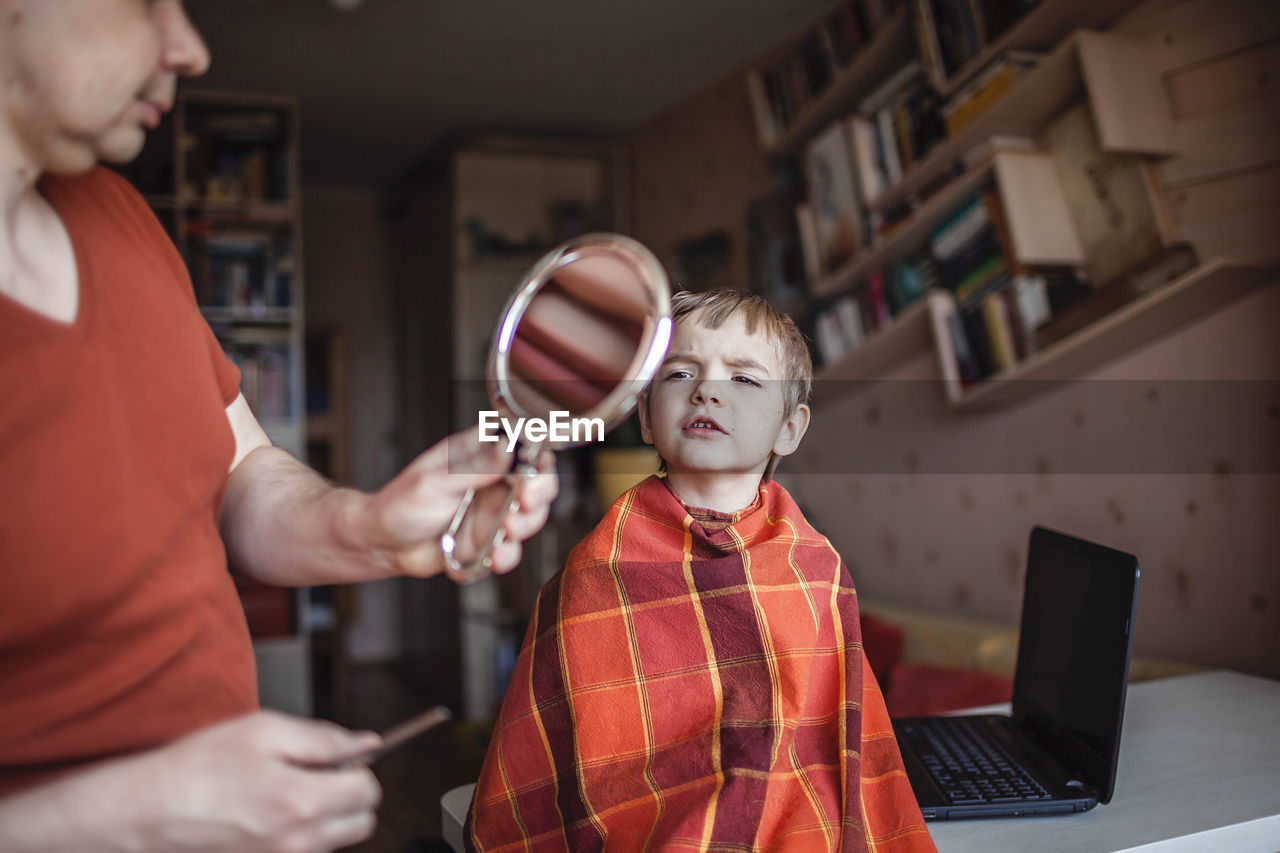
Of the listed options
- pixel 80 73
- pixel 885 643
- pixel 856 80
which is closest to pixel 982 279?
pixel 856 80

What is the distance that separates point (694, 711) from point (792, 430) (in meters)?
0.34

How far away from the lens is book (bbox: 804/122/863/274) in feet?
8.96

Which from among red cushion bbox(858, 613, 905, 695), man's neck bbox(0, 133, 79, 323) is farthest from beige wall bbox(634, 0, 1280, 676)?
man's neck bbox(0, 133, 79, 323)

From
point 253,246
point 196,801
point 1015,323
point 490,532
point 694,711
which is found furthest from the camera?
point 253,246

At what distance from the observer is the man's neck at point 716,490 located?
107 cm

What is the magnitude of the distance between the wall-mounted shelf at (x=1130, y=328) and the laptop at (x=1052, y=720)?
644mm

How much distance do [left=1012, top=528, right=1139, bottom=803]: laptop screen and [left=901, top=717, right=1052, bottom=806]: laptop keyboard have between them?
0.07 meters

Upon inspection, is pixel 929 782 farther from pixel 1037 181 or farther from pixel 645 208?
pixel 645 208

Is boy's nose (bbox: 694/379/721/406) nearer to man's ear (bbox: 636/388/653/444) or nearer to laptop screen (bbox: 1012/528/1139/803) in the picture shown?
man's ear (bbox: 636/388/653/444)

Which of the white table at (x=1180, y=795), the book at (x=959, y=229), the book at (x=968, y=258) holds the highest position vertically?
the book at (x=959, y=229)

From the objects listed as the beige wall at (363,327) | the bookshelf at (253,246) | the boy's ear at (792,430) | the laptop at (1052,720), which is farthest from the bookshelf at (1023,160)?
the beige wall at (363,327)

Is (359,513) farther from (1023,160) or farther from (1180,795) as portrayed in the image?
(1023,160)

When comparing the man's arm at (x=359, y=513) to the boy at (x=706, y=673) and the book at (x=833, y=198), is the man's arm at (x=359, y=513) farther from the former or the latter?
the book at (x=833, y=198)

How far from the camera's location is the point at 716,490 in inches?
42.1
